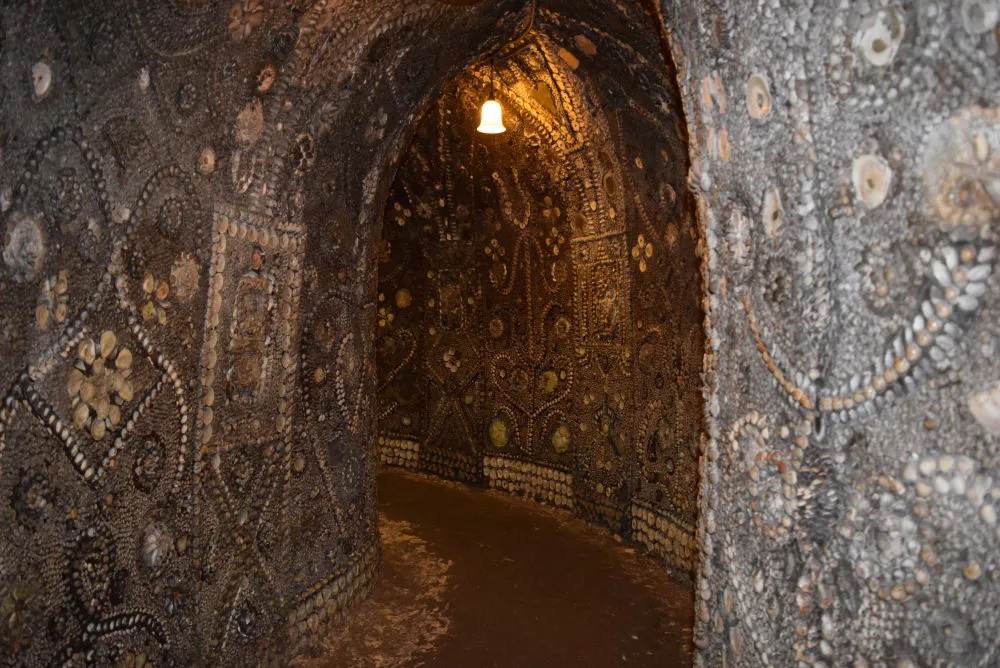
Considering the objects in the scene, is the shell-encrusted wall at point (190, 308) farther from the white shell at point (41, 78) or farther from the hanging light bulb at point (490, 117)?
the hanging light bulb at point (490, 117)

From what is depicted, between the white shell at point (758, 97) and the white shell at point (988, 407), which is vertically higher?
the white shell at point (758, 97)

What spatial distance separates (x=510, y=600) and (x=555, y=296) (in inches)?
78.2

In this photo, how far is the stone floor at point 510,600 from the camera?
9.80ft

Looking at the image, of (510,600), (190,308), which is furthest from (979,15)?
Result: (510,600)

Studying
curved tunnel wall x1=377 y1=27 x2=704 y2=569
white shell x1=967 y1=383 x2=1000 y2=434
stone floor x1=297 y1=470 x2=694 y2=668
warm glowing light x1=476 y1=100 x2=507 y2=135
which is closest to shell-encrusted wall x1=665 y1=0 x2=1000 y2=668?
white shell x1=967 y1=383 x2=1000 y2=434

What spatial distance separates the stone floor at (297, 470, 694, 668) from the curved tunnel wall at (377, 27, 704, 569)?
25 cm

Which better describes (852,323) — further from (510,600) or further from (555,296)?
(555,296)

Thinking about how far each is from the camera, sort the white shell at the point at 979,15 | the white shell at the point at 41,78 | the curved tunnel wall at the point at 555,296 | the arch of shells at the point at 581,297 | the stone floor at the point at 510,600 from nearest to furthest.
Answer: the white shell at the point at 979,15 → the arch of shells at the point at 581,297 → the white shell at the point at 41,78 → the stone floor at the point at 510,600 → the curved tunnel wall at the point at 555,296

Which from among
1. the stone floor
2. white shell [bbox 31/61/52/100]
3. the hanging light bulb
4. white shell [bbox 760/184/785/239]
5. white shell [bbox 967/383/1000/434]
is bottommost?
the stone floor

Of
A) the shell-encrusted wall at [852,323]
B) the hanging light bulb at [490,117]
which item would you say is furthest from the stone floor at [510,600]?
the hanging light bulb at [490,117]

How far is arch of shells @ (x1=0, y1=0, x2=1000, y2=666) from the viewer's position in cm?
94

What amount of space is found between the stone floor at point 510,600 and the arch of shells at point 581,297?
23cm

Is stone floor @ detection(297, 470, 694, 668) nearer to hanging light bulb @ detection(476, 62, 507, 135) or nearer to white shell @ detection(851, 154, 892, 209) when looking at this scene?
hanging light bulb @ detection(476, 62, 507, 135)

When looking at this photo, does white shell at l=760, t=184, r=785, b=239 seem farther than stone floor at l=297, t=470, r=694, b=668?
No
